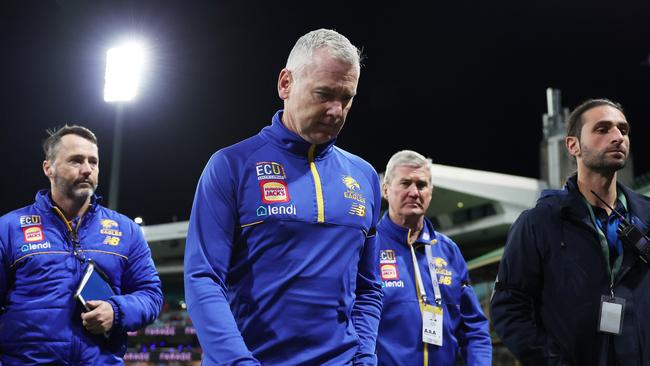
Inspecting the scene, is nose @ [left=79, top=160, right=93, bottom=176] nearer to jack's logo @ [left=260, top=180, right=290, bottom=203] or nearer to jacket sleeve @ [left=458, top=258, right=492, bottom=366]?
jack's logo @ [left=260, top=180, right=290, bottom=203]

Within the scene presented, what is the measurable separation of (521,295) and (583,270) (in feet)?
1.05

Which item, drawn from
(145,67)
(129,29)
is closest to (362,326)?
(129,29)

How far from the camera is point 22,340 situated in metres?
3.69

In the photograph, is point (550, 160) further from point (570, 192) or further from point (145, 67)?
point (570, 192)

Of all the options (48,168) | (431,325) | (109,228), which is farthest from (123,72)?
(431,325)

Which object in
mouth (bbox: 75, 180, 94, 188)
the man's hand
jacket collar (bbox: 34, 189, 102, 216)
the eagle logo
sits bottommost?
the man's hand

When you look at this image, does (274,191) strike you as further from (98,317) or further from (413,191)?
(413,191)

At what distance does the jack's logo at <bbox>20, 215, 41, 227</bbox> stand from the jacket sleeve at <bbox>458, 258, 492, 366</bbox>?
2716 millimetres

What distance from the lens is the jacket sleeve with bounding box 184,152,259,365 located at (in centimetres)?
203

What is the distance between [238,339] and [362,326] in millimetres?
559

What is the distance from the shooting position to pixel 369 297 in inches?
99.3

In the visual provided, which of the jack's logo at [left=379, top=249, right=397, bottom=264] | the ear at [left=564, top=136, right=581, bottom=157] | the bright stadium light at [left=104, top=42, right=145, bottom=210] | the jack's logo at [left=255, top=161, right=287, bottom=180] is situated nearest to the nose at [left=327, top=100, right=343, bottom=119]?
the jack's logo at [left=255, top=161, right=287, bottom=180]

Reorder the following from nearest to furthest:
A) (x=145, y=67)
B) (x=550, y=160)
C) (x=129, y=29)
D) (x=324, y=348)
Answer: (x=324, y=348), (x=129, y=29), (x=145, y=67), (x=550, y=160)

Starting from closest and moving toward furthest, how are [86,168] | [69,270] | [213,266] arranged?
[213,266] → [69,270] → [86,168]
